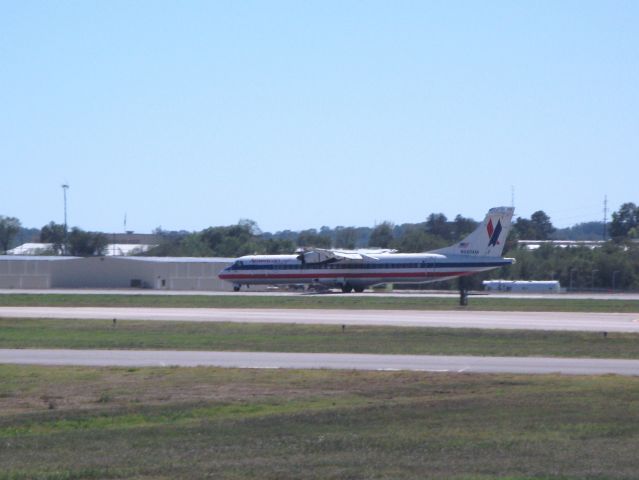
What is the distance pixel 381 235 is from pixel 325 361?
158359 mm

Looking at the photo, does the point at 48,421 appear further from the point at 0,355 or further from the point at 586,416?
the point at 0,355

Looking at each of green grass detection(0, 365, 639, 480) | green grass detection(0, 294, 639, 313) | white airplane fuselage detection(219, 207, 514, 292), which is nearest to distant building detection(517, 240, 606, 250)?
white airplane fuselage detection(219, 207, 514, 292)

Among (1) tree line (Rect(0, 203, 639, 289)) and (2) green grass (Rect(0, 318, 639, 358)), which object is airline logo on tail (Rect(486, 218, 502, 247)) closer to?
(1) tree line (Rect(0, 203, 639, 289))

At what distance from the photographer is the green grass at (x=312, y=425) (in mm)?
11742

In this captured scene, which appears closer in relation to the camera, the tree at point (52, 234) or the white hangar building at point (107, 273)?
the white hangar building at point (107, 273)

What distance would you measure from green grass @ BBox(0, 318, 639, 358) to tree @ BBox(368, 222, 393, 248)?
132281 mm

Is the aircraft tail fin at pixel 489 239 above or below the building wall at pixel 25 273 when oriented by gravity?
above

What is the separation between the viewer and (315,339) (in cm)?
3375

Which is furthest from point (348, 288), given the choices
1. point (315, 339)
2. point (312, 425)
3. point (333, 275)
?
point (312, 425)

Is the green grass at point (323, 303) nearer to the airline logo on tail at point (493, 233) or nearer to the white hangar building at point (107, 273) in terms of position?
the airline logo on tail at point (493, 233)

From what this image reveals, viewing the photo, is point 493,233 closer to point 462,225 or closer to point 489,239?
point 489,239

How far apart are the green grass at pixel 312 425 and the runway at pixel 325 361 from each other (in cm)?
161

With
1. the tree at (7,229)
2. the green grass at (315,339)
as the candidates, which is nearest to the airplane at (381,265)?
the green grass at (315,339)

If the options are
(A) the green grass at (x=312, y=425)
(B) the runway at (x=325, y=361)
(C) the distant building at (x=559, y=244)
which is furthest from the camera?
(C) the distant building at (x=559, y=244)
